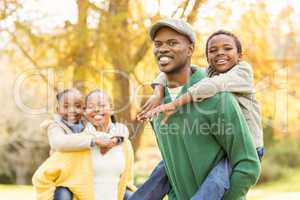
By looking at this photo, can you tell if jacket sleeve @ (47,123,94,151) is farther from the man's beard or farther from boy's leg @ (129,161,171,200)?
the man's beard

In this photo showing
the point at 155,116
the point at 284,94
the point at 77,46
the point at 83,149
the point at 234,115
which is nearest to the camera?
the point at 234,115

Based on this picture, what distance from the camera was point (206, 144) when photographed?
6.11 feet

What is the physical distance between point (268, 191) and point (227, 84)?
10.6m

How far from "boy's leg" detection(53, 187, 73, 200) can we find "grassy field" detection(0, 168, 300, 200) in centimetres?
545

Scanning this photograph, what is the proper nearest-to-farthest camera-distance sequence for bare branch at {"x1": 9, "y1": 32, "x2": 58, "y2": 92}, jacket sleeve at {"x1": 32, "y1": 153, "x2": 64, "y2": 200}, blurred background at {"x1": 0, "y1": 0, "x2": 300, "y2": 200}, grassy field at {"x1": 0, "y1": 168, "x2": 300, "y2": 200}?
jacket sleeve at {"x1": 32, "y1": 153, "x2": 64, "y2": 200}
blurred background at {"x1": 0, "y1": 0, "x2": 300, "y2": 200}
bare branch at {"x1": 9, "y1": 32, "x2": 58, "y2": 92}
grassy field at {"x1": 0, "y1": 168, "x2": 300, "y2": 200}

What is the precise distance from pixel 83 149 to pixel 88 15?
9.74ft

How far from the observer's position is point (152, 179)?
6.79 feet

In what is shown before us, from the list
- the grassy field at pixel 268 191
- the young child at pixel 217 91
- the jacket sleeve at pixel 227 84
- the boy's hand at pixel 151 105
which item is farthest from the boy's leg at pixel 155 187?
the grassy field at pixel 268 191

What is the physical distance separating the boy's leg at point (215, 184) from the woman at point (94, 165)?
5.47ft

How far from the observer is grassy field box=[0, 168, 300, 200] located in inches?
373

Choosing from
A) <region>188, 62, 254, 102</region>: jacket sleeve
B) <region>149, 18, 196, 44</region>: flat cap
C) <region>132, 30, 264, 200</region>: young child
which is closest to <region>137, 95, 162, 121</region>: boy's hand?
<region>132, 30, 264, 200</region>: young child

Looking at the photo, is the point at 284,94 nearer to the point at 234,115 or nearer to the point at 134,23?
the point at 134,23

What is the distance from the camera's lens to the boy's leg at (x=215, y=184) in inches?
70.7

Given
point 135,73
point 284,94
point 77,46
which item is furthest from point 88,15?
point 284,94
